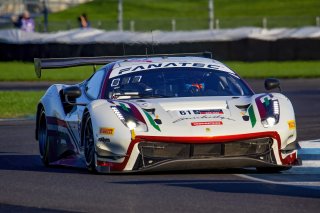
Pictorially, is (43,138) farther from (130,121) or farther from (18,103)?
(18,103)

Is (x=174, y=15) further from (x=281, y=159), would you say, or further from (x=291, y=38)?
(x=281, y=159)

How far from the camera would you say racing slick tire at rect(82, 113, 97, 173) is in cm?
1020

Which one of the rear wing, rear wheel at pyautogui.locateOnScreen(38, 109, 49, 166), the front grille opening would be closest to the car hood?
the front grille opening

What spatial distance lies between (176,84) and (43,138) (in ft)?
6.00

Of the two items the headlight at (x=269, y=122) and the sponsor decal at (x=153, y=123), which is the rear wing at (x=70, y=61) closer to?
the sponsor decal at (x=153, y=123)

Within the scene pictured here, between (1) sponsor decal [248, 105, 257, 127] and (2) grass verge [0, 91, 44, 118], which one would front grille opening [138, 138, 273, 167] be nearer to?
(1) sponsor decal [248, 105, 257, 127]

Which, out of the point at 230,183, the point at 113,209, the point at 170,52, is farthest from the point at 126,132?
the point at 170,52

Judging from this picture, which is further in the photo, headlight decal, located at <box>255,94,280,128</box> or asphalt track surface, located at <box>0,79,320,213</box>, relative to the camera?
headlight decal, located at <box>255,94,280,128</box>

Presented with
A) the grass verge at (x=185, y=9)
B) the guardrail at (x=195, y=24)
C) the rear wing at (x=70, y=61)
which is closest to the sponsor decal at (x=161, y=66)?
the rear wing at (x=70, y=61)

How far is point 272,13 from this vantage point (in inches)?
2467

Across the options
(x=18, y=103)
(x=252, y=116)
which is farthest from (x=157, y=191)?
(x=18, y=103)

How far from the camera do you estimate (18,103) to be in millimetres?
21422

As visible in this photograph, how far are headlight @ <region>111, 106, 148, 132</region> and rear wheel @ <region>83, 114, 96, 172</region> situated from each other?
40cm

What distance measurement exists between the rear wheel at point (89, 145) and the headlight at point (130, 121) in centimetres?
40
